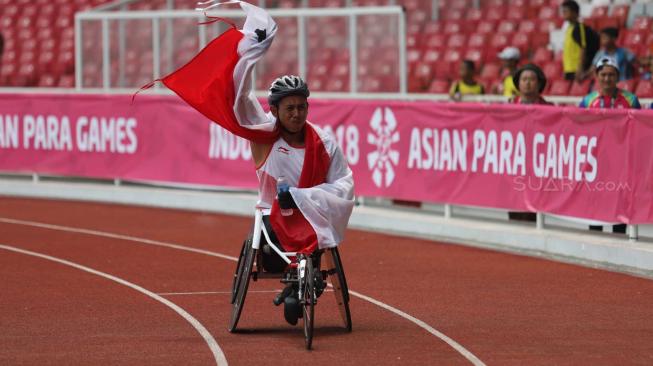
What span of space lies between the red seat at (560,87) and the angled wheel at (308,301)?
10526mm

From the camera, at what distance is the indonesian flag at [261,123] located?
33.4ft

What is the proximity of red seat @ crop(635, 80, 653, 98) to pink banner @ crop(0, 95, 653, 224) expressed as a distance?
3.34 meters

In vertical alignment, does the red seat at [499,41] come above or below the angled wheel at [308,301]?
above

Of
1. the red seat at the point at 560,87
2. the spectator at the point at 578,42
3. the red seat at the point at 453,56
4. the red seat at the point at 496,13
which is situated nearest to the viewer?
the spectator at the point at 578,42

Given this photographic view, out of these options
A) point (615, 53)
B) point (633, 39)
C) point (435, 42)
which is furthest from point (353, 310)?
point (435, 42)

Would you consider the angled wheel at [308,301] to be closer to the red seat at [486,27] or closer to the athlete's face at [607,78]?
the athlete's face at [607,78]

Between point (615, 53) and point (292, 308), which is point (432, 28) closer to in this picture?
point (615, 53)

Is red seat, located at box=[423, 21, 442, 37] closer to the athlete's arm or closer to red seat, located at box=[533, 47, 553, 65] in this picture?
red seat, located at box=[533, 47, 553, 65]

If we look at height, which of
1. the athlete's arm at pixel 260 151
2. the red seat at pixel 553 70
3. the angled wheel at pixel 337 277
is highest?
the red seat at pixel 553 70

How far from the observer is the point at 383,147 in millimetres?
17719

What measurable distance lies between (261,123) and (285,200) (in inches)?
22.7

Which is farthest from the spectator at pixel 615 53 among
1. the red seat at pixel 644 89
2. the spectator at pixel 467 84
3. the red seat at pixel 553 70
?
the red seat at pixel 553 70

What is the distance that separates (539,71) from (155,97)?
24.6 ft

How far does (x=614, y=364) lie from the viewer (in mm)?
9219
